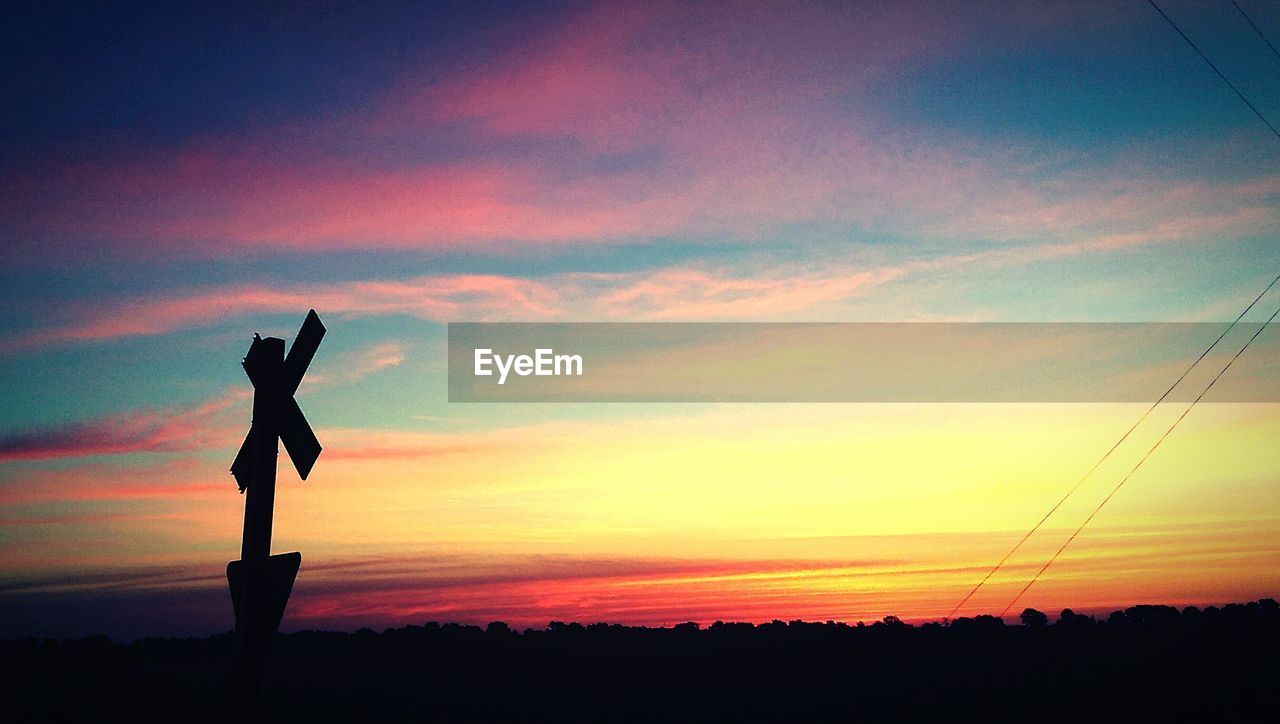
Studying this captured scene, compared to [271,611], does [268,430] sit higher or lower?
higher

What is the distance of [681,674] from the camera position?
39469 millimetres

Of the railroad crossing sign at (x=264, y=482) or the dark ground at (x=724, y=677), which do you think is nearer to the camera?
the railroad crossing sign at (x=264, y=482)

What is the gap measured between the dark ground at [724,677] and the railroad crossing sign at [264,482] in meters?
10.8

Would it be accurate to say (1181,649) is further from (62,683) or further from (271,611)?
(62,683)

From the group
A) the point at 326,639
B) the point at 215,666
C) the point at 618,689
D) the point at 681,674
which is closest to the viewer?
the point at 618,689

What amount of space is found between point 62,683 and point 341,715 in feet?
49.6

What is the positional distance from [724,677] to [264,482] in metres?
33.8

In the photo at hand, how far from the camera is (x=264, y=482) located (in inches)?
259

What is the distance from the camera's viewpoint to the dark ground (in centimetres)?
2416

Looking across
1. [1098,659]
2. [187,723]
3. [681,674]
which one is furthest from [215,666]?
[1098,659]

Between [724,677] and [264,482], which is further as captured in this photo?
[724,677]

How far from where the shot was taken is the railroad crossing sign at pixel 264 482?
20.5ft

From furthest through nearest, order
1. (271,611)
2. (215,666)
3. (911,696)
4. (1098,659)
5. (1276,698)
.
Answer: (215,666)
(1098,659)
(911,696)
(1276,698)
(271,611)

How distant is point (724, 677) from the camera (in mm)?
37562
